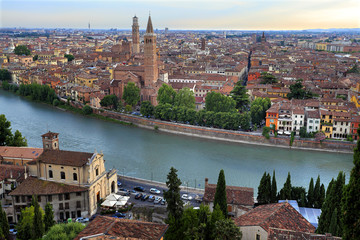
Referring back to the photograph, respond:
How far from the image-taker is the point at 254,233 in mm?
7238

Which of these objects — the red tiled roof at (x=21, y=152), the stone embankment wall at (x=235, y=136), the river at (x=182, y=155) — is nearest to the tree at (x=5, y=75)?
the river at (x=182, y=155)

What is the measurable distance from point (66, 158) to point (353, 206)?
27.7 ft

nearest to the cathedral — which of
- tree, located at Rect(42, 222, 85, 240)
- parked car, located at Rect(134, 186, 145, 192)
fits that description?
parked car, located at Rect(134, 186, 145, 192)

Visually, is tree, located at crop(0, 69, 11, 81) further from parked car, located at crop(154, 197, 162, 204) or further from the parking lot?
parked car, located at crop(154, 197, 162, 204)

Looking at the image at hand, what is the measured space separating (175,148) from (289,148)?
6.00 metres

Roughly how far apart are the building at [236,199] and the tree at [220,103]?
10.7 meters

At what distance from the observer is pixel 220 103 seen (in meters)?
20.9

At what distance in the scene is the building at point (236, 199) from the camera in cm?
998

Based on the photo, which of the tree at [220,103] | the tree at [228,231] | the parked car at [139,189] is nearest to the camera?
the tree at [228,231]

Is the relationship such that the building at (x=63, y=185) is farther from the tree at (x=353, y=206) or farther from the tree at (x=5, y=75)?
the tree at (x=5, y=75)

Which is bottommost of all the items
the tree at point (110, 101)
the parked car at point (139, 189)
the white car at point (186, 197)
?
the parked car at point (139, 189)

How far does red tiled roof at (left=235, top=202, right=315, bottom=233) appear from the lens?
736cm

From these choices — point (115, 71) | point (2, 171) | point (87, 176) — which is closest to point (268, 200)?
point (87, 176)

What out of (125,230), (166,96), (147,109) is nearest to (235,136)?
(166,96)
